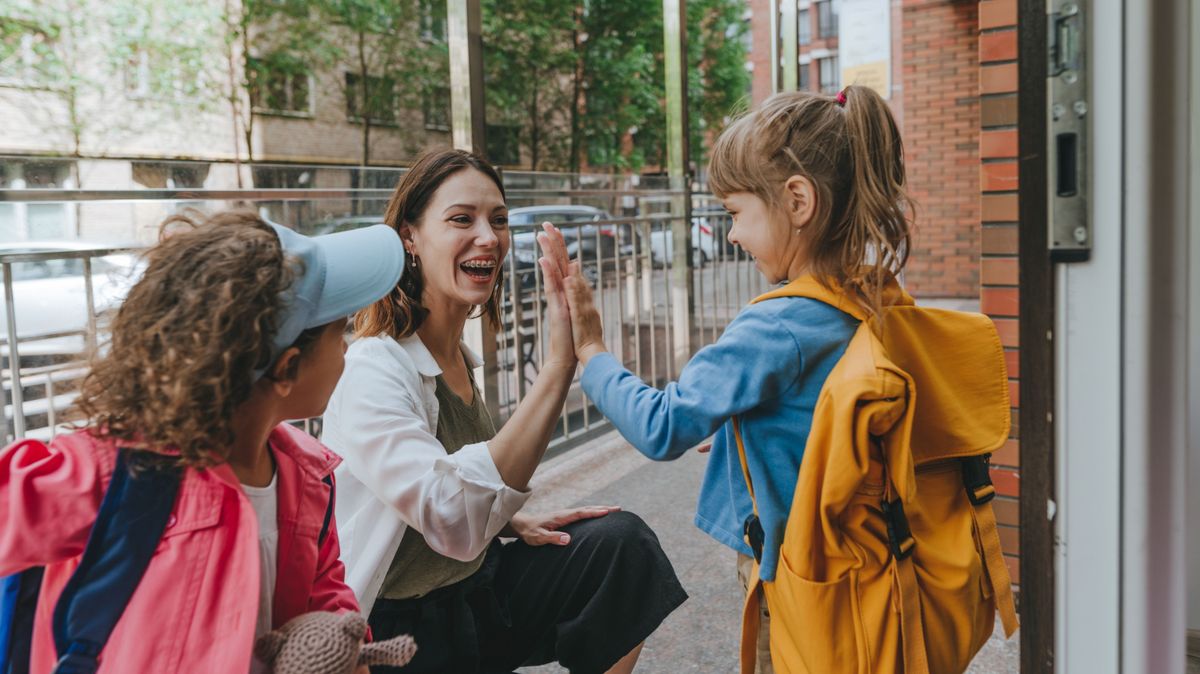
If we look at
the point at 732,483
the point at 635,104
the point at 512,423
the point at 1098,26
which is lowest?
the point at 732,483

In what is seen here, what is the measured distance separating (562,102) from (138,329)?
2514 cm

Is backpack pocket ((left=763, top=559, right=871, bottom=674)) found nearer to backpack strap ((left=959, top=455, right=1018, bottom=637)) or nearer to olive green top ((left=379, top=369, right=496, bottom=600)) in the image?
backpack strap ((left=959, top=455, right=1018, bottom=637))

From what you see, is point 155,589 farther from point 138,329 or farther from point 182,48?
point 182,48

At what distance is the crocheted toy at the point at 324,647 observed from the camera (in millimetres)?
1104

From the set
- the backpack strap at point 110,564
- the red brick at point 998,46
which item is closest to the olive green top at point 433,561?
the backpack strap at point 110,564

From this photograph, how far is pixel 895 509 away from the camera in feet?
4.56

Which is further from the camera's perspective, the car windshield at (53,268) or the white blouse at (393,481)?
the car windshield at (53,268)

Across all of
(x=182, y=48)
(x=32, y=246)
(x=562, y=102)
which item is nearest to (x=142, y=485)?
(x=32, y=246)

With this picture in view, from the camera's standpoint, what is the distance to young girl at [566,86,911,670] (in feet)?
4.72

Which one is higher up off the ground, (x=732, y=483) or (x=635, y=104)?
(x=635, y=104)

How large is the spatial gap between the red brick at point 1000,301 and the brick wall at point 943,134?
35.4ft

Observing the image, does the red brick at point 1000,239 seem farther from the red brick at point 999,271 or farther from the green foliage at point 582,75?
the green foliage at point 582,75

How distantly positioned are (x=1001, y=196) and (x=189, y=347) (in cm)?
231

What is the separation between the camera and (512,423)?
1.63m
